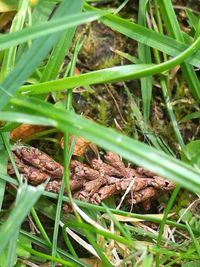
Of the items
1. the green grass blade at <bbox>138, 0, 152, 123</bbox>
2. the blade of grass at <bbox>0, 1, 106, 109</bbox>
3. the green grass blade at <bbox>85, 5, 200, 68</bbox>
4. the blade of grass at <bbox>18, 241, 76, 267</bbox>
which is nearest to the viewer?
the blade of grass at <bbox>0, 1, 106, 109</bbox>

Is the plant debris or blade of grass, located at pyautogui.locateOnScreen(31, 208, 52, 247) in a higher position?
the plant debris

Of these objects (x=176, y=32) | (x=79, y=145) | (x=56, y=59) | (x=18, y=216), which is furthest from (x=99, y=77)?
(x=18, y=216)

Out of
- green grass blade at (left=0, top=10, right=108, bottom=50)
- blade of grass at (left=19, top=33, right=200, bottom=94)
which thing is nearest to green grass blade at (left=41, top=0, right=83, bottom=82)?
blade of grass at (left=19, top=33, right=200, bottom=94)

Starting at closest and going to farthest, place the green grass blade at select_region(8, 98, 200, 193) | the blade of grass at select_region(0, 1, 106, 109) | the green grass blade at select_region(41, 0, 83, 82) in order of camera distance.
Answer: the green grass blade at select_region(8, 98, 200, 193)
the blade of grass at select_region(0, 1, 106, 109)
the green grass blade at select_region(41, 0, 83, 82)

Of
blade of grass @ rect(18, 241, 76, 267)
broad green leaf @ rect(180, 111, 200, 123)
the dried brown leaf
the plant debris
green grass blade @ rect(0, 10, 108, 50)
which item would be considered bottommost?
blade of grass @ rect(18, 241, 76, 267)

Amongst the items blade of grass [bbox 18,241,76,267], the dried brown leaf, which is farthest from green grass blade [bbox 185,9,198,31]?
blade of grass [bbox 18,241,76,267]

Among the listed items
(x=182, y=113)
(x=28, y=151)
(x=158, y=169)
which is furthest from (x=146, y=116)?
(x=158, y=169)

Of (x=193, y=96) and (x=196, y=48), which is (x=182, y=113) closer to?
(x=193, y=96)

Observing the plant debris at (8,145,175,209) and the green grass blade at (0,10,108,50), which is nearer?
the green grass blade at (0,10,108,50)

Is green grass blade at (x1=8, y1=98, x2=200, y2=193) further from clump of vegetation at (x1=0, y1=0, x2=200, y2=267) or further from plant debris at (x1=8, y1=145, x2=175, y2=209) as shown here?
plant debris at (x1=8, y1=145, x2=175, y2=209)

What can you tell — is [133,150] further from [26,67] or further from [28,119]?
[26,67]
